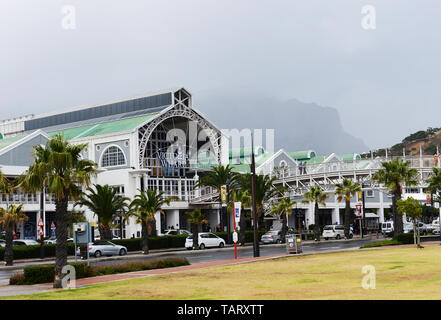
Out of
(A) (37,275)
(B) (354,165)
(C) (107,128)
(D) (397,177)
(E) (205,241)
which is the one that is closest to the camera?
(A) (37,275)

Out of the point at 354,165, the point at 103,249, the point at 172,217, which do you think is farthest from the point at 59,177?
the point at 172,217

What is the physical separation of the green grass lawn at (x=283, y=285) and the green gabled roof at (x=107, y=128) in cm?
5263

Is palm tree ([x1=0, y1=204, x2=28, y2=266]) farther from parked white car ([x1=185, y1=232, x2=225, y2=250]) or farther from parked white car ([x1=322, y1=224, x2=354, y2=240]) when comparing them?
parked white car ([x1=322, y1=224, x2=354, y2=240])

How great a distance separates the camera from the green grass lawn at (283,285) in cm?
1523

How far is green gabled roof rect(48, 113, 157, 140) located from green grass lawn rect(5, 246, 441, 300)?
52.6 meters

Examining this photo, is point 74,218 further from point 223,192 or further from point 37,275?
point 37,275

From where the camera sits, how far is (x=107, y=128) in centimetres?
7906

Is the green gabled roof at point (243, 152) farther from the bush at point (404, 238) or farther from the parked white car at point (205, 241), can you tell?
the bush at point (404, 238)

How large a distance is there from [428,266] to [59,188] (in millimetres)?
14218

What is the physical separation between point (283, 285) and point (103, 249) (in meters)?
32.2

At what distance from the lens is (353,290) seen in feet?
51.7

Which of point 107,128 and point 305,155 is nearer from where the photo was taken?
point 107,128

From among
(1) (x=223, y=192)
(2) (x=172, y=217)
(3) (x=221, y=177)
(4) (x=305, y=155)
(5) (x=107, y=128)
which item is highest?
(5) (x=107, y=128)

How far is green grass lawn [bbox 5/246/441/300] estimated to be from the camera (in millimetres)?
15234
